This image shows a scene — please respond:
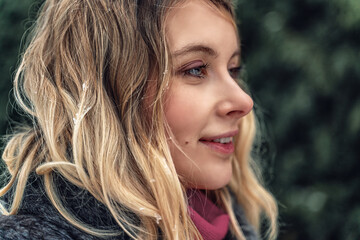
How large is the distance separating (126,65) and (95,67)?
0.12m

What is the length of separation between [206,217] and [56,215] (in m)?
0.84

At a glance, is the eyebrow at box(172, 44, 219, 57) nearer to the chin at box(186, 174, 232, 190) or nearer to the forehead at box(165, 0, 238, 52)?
the forehead at box(165, 0, 238, 52)

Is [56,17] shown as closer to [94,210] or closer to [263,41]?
[94,210]

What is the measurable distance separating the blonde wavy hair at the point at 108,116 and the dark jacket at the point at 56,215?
A: 1.1 inches

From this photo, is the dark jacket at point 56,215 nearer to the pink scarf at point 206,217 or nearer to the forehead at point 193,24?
the pink scarf at point 206,217

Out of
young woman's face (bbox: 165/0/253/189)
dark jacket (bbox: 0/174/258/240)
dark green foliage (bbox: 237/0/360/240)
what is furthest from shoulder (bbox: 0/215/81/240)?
dark green foliage (bbox: 237/0/360/240)

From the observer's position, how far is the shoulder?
A: 5.13ft

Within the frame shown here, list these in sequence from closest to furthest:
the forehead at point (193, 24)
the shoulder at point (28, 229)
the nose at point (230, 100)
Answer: the shoulder at point (28, 229), the forehead at point (193, 24), the nose at point (230, 100)

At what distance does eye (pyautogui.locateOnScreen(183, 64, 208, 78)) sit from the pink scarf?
512 millimetres

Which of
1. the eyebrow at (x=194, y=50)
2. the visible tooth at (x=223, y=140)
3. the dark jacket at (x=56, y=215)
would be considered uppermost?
the eyebrow at (x=194, y=50)

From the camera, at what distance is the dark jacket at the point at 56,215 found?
63.3 inches

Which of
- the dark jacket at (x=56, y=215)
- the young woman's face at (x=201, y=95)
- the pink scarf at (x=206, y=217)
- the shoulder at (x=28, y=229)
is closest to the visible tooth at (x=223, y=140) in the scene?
the young woman's face at (x=201, y=95)

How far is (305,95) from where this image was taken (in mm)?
2703

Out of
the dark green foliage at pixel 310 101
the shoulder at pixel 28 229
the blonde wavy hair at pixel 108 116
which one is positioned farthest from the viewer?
the dark green foliage at pixel 310 101
